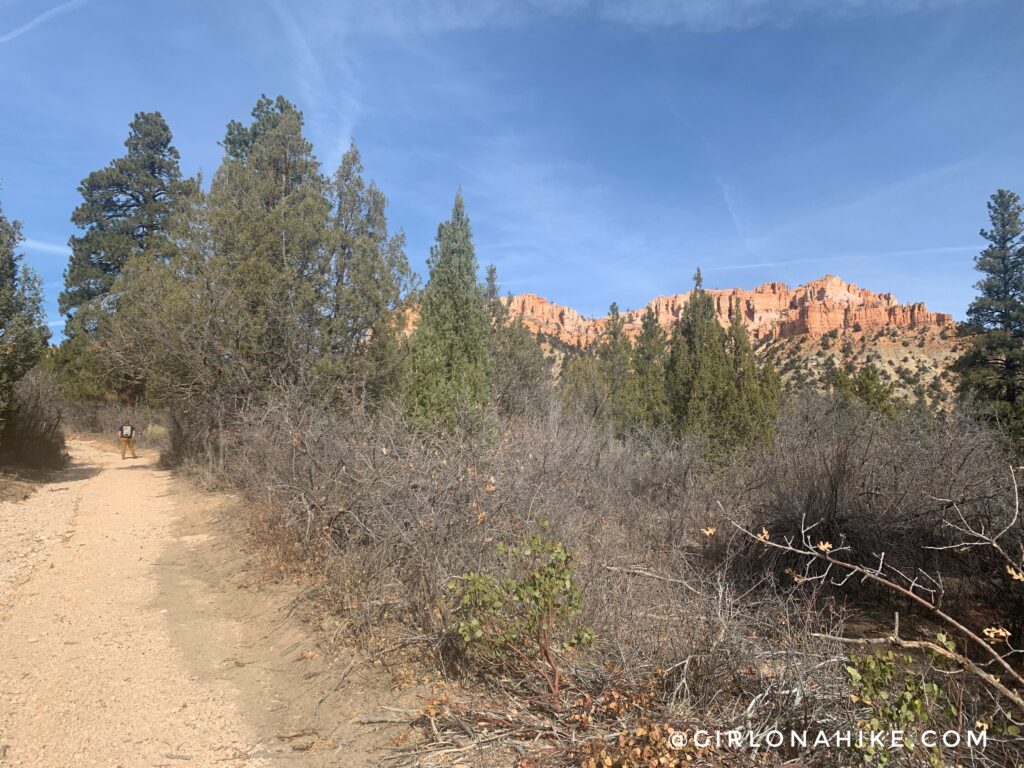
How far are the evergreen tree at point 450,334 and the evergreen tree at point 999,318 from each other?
2168 centimetres

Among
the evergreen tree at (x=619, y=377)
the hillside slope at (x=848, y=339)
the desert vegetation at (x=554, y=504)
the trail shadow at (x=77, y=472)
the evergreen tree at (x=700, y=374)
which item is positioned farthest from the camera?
the hillside slope at (x=848, y=339)

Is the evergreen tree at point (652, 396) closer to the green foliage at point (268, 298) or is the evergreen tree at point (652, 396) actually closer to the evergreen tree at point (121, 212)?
the green foliage at point (268, 298)

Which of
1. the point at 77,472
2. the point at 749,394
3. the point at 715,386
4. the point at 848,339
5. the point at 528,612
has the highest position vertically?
the point at 848,339

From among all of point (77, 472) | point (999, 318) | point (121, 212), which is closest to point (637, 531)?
point (77, 472)

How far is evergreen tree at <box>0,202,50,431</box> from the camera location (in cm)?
1307

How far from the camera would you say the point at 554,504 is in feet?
20.6

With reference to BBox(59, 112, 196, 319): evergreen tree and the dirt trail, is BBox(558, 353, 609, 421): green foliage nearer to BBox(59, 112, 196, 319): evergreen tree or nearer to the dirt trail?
the dirt trail

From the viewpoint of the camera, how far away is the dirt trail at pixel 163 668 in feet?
12.5

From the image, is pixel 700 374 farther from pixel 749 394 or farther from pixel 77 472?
pixel 77 472

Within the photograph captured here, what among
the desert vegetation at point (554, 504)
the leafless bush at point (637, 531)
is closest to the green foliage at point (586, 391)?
the desert vegetation at point (554, 504)

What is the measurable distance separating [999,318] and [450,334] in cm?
2579

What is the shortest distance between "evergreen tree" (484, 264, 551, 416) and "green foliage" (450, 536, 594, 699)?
13.7 metres

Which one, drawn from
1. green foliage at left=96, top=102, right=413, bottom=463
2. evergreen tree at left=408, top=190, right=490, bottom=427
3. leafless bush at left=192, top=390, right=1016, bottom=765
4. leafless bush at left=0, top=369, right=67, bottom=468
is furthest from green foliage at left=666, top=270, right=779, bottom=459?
leafless bush at left=0, top=369, right=67, bottom=468

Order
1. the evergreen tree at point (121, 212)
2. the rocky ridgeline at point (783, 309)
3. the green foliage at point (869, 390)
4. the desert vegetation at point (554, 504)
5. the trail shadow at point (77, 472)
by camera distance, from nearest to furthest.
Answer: the desert vegetation at point (554, 504) < the trail shadow at point (77, 472) < the green foliage at point (869, 390) < the evergreen tree at point (121, 212) < the rocky ridgeline at point (783, 309)
